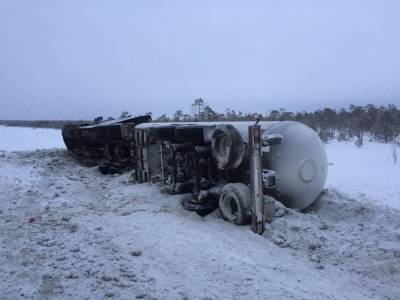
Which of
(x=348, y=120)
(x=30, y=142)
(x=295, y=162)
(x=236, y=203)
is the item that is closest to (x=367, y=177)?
(x=295, y=162)

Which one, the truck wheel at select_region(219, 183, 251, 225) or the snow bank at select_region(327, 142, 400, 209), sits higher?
the truck wheel at select_region(219, 183, 251, 225)

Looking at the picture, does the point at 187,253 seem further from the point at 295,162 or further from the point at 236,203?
the point at 295,162

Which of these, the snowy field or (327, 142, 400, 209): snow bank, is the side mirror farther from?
(327, 142, 400, 209): snow bank

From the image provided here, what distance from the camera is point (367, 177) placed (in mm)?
7723

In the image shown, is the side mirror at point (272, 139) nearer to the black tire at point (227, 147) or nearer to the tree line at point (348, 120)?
the black tire at point (227, 147)

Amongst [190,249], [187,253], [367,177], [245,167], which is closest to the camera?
[187,253]

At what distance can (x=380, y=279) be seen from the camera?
3887 mm

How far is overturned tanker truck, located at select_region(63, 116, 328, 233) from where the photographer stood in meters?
5.31

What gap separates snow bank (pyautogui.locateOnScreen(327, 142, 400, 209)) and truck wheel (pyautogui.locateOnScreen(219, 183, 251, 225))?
2.07m

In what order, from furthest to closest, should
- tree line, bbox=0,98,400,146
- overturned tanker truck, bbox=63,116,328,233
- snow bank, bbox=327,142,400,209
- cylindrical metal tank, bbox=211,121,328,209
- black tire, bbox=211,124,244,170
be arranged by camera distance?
Result: tree line, bbox=0,98,400,146
snow bank, bbox=327,142,400,209
cylindrical metal tank, bbox=211,121,328,209
black tire, bbox=211,124,244,170
overturned tanker truck, bbox=63,116,328,233

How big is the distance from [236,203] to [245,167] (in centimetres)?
66

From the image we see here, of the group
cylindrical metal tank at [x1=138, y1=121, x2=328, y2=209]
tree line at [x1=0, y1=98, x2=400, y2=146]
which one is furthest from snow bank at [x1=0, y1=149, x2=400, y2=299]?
tree line at [x1=0, y1=98, x2=400, y2=146]

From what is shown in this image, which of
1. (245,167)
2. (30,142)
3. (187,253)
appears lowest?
(30,142)

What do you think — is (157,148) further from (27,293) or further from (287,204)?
(27,293)
